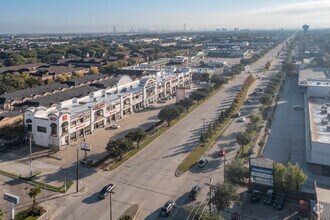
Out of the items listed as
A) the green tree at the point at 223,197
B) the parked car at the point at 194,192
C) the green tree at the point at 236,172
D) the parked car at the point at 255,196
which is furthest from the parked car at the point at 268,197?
the parked car at the point at 194,192

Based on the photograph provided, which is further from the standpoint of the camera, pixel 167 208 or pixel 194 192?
pixel 194 192

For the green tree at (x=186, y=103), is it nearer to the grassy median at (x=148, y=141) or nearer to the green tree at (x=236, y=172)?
the grassy median at (x=148, y=141)

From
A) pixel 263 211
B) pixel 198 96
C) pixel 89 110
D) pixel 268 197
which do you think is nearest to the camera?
pixel 263 211

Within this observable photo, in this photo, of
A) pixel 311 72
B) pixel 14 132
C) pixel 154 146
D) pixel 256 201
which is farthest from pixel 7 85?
pixel 311 72

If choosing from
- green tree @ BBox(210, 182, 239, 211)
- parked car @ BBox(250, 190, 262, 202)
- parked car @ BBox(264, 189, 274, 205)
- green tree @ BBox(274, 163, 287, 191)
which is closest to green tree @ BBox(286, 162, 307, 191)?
green tree @ BBox(274, 163, 287, 191)

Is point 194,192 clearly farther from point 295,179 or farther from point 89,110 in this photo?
point 89,110

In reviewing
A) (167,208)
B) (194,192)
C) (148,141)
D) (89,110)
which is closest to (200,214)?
(167,208)
